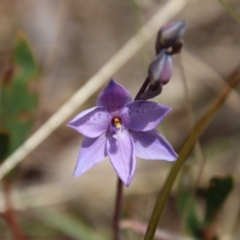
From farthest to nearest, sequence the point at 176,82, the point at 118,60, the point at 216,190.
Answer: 1. the point at 176,82
2. the point at 118,60
3. the point at 216,190

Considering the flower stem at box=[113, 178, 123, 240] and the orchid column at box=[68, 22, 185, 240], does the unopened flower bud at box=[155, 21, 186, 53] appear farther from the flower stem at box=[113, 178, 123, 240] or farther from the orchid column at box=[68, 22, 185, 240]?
the flower stem at box=[113, 178, 123, 240]

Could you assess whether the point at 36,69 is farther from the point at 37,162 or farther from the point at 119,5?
the point at 119,5

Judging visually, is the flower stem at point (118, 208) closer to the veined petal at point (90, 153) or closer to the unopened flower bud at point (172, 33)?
the veined petal at point (90, 153)

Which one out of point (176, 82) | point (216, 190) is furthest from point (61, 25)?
point (216, 190)

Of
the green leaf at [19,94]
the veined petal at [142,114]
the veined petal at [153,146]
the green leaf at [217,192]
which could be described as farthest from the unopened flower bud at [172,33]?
the green leaf at [19,94]

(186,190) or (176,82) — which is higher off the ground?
(176,82)

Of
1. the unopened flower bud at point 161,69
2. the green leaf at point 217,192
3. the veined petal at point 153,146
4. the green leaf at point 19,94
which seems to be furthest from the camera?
the green leaf at point 19,94

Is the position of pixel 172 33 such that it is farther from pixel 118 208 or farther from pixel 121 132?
pixel 118 208

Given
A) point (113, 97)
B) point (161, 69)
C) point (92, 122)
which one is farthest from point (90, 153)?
point (161, 69)
